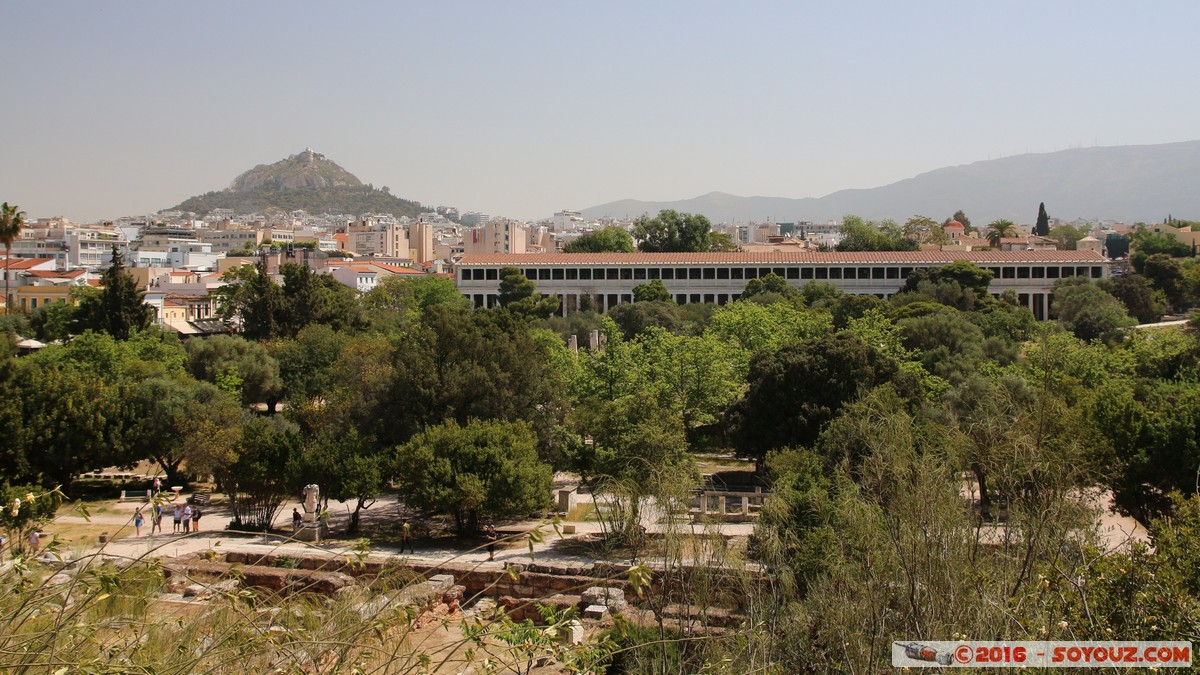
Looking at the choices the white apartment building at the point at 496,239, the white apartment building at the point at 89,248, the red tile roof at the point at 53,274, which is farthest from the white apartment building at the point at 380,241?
the red tile roof at the point at 53,274

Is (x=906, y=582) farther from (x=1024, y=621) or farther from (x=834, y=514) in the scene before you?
(x=834, y=514)

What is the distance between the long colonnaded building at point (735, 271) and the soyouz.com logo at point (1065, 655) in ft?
214

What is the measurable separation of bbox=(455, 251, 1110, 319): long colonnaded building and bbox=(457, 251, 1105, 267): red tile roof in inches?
2.8

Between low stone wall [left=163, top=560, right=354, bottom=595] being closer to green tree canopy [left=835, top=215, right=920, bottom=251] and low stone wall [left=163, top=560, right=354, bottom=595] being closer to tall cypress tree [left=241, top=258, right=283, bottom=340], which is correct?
tall cypress tree [left=241, top=258, right=283, bottom=340]

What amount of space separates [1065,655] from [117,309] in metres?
44.6

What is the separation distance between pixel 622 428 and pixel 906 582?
13688 mm

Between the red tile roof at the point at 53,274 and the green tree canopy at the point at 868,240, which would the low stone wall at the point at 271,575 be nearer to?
the red tile roof at the point at 53,274

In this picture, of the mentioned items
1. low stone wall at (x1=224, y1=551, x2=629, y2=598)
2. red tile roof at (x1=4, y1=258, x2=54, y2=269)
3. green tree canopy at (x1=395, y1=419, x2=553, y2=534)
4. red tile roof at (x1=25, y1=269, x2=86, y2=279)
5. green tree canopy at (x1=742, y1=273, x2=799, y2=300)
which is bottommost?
low stone wall at (x1=224, y1=551, x2=629, y2=598)

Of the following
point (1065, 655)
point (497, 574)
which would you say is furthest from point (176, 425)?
point (1065, 655)

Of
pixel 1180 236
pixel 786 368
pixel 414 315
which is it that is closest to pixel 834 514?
pixel 786 368

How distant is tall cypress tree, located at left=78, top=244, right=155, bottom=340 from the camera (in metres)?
44.8

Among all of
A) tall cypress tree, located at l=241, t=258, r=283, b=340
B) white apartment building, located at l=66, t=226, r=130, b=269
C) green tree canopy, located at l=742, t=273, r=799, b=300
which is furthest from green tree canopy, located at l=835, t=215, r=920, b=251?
white apartment building, located at l=66, t=226, r=130, b=269

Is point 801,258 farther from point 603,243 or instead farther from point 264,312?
point 264,312

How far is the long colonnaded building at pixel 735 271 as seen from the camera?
7375 centimetres
